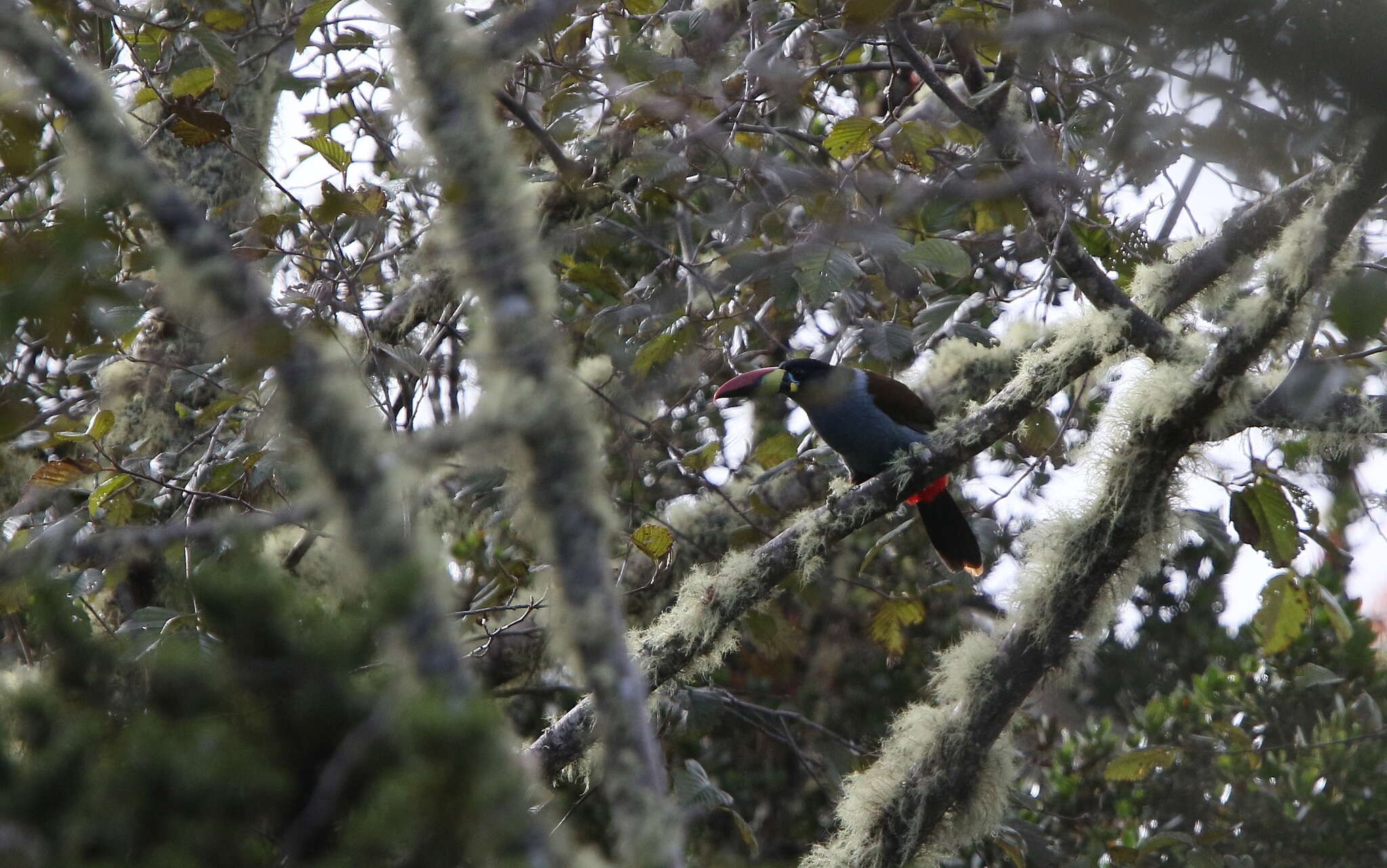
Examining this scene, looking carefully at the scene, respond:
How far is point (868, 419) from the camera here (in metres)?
3.46

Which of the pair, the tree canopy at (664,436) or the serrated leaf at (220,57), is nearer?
the tree canopy at (664,436)

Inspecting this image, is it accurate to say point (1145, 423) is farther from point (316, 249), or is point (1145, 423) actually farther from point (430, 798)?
point (316, 249)

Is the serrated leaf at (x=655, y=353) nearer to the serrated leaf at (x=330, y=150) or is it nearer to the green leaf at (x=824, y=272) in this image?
the green leaf at (x=824, y=272)

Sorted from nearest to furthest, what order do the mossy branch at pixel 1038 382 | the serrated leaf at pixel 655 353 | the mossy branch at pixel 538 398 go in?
1. the mossy branch at pixel 538 398
2. the mossy branch at pixel 1038 382
3. the serrated leaf at pixel 655 353

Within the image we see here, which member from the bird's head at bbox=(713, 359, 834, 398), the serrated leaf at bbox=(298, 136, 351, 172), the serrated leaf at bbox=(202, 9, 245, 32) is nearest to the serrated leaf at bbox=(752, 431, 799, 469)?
the bird's head at bbox=(713, 359, 834, 398)

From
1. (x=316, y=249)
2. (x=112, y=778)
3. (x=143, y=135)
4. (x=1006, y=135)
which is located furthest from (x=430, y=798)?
(x=143, y=135)

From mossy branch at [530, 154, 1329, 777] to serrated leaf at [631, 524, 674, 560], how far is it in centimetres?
27

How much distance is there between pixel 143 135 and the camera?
12.1 feet

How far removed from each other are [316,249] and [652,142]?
4.75 feet

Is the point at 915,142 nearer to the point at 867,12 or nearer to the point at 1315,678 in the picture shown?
the point at 867,12

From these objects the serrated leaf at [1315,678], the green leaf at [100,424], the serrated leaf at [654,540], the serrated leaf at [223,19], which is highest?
the serrated leaf at [223,19]

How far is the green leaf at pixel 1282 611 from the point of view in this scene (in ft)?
8.95

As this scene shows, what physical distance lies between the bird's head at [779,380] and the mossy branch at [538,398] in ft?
8.16

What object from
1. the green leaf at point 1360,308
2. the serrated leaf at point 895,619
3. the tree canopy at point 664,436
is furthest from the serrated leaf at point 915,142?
the green leaf at point 1360,308
